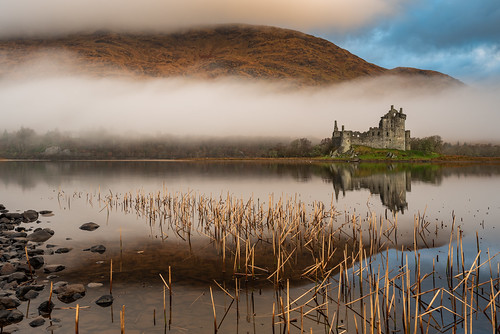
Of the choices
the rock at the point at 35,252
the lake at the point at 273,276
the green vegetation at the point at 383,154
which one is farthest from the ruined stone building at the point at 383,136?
the rock at the point at 35,252

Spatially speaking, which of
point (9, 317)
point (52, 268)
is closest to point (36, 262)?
point (52, 268)

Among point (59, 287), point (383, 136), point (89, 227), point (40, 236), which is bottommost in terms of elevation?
point (89, 227)

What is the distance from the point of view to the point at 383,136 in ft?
587

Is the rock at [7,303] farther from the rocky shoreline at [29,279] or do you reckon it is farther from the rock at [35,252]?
the rock at [35,252]

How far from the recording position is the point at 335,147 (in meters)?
187

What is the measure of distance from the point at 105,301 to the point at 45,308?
205cm

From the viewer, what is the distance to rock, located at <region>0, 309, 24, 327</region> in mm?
11750

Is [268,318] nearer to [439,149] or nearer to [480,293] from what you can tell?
[480,293]

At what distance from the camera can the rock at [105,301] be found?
44.3 ft

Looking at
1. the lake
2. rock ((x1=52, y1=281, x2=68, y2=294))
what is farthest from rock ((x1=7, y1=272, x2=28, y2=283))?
rock ((x1=52, y1=281, x2=68, y2=294))

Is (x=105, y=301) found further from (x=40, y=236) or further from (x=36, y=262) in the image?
(x=40, y=236)

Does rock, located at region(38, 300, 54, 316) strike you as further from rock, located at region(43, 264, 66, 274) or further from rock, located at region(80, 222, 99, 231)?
rock, located at region(80, 222, 99, 231)

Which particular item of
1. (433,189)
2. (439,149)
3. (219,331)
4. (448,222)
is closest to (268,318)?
(219,331)

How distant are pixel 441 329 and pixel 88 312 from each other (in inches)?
494
